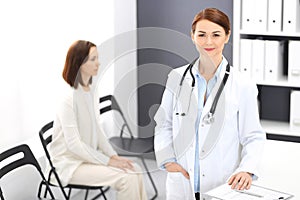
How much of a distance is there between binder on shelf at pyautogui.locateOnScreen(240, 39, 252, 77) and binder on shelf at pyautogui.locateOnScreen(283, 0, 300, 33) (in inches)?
9.2

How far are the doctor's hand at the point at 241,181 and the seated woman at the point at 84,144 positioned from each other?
1.12 feet

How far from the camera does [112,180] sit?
9.83 feet

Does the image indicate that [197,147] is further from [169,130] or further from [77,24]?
[77,24]

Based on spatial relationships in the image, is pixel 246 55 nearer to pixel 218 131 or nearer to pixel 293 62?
pixel 293 62

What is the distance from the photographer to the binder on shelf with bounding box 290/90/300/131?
3668mm

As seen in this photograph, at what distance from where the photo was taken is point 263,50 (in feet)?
11.9

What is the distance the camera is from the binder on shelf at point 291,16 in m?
3.51

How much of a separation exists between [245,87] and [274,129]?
5.68 feet

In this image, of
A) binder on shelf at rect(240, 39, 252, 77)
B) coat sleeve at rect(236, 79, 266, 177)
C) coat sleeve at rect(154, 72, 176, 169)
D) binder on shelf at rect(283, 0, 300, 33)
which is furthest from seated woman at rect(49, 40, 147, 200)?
binder on shelf at rect(283, 0, 300, 33)

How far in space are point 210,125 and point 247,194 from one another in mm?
267

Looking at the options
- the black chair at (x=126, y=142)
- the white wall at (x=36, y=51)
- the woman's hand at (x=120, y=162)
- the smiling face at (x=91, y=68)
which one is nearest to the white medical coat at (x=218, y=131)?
the black chair at (x=126, y=142)

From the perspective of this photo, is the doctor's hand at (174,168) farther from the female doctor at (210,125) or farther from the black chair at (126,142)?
the black chair at (126,142)

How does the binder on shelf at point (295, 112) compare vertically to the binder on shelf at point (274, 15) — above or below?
below

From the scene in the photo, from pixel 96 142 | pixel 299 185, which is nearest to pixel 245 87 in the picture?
pixel 299 185
